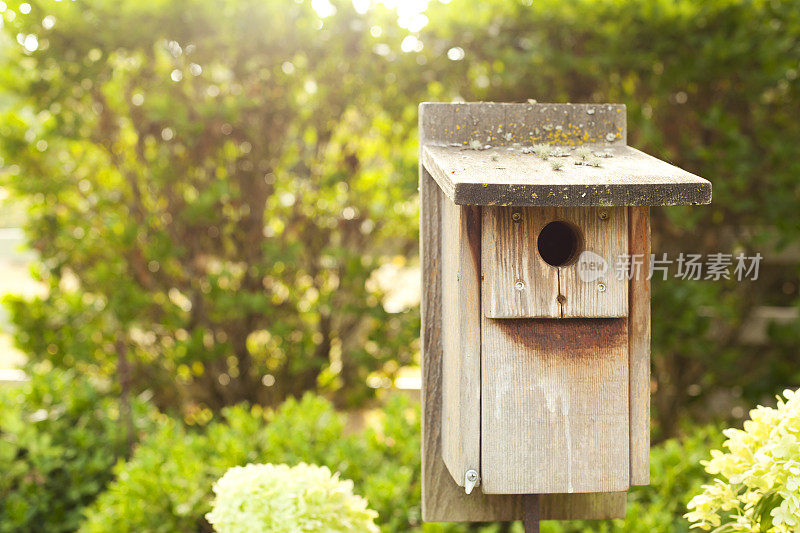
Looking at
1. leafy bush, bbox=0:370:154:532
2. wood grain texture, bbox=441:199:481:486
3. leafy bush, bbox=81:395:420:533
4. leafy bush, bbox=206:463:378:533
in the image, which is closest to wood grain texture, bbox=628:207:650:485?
wood grain texture, bbox=441:199:481:486

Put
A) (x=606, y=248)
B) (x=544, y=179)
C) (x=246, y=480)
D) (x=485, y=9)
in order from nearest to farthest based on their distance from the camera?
1. (x=544, y=179)
2. (x=606, y=248)
3. (x=246, y=480)
4. (x=485, y=9)

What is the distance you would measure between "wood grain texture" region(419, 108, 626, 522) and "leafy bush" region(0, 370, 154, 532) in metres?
1.68

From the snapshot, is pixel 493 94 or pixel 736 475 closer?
pixel 736 475

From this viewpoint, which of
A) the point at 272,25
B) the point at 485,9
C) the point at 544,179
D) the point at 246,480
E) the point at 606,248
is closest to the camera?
the point at 544,179

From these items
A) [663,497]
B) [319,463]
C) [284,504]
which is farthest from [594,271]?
[319,463]

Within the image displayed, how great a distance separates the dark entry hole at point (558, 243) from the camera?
140cm

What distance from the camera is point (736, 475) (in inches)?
53.5

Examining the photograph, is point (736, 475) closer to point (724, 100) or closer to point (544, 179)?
point (544, 179)

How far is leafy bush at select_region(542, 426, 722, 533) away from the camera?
1.97m

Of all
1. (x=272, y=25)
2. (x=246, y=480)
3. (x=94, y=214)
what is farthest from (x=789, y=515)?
(x=94, y=214)

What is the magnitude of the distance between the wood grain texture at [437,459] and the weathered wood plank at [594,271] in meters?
0.31

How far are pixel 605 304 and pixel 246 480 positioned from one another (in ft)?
2.82

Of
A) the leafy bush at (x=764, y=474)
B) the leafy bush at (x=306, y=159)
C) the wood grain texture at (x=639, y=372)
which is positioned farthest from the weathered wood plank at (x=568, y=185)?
the leafy bush at (x=306, y=159)

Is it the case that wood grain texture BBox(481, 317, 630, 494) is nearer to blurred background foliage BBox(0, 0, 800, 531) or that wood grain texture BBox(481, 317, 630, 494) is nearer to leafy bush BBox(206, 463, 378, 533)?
leafy bush BBox(206, 463, 378, 533)
